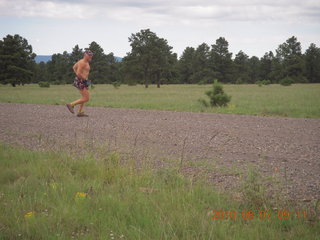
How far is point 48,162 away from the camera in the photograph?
5.32 m

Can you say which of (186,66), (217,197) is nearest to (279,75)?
(186,66)

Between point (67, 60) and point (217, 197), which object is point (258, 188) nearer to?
point (217, 197)

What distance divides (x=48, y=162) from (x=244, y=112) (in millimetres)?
10484

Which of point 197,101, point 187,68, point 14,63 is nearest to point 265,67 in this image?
point 187,68

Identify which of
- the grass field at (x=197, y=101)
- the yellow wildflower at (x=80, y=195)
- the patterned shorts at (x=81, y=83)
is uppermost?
the patterned shorts at (x=81, y=83)

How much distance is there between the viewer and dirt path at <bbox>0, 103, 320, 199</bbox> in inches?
199

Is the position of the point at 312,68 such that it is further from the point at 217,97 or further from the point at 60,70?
the point at 217,97

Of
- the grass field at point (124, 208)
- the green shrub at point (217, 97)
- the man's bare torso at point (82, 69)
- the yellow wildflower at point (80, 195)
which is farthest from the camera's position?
the green shrub at point (217, 97)

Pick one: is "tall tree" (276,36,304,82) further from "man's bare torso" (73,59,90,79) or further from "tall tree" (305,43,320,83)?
"man's bare torso" (73,59,90,79)

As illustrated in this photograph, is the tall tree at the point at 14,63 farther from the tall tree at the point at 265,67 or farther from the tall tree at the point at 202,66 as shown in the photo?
the tall tree at the point at 265,67

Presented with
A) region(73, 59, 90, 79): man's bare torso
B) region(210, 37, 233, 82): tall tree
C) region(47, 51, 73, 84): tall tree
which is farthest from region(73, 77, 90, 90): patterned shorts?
region(210, 37, 233, 82): tall tree

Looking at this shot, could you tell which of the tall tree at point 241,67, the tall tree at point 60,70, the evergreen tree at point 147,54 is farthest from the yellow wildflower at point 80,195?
the tall tree at point 241,67

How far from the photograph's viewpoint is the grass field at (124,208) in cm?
312

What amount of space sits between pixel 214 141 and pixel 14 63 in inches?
2186
